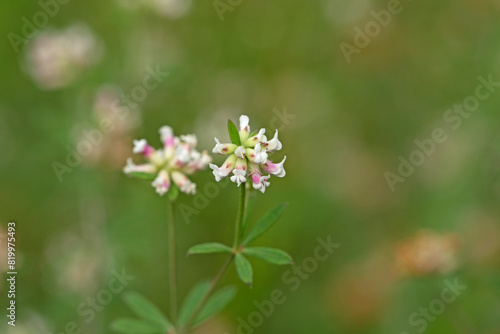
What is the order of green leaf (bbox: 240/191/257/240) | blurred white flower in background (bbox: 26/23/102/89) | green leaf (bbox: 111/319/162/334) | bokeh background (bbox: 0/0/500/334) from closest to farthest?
green leaf (bbox: 240/191/257/240) < green leaf (bbox: 111/319/162/334) < bokeh background (bbox: 0/0/500/334) < blurred white flower in background (bbox: 26/23/102/89)

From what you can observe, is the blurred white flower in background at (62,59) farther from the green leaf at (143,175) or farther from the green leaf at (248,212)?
the green leaf at (248,212)

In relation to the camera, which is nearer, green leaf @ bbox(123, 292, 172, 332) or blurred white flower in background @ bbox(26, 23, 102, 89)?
green leaf @ bbox(123, 292, 172, 332)

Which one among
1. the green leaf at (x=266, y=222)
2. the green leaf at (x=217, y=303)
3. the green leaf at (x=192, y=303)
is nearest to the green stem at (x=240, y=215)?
the green leaf at (x=266, y=222)

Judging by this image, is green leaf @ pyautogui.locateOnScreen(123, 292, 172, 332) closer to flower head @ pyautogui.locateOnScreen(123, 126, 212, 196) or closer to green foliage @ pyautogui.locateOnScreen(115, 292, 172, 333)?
green foliage @ pyautogui.locateOnScreen(115, 292, 172, 333)

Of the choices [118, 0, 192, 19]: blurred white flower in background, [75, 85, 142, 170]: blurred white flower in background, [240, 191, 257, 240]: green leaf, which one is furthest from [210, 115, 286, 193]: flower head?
[118, 0, 192, 19]: blurred white flower in background

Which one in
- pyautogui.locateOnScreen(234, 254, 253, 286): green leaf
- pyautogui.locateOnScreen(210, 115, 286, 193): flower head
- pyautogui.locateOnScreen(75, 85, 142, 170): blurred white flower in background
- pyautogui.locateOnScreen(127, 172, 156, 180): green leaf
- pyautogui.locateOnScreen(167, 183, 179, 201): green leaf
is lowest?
pyautogui.locateOnScreen(234, 254, 253, 286): green leaf

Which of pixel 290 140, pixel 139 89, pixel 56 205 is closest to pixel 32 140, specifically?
pixel 56 205
